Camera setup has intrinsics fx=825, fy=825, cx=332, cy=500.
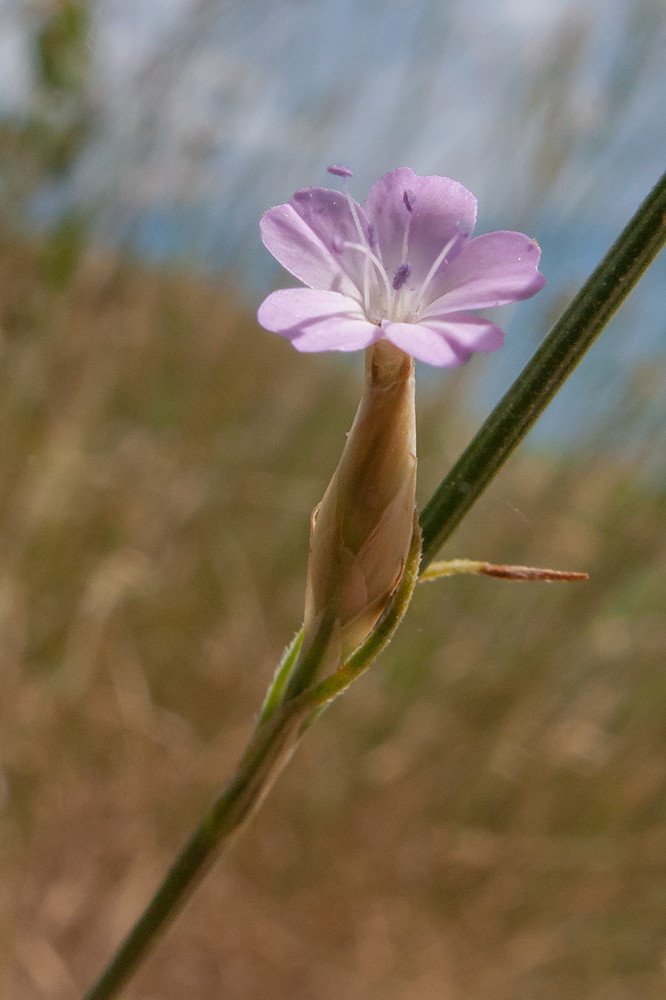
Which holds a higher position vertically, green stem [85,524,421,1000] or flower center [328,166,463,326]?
flower center [328,166,463,326]

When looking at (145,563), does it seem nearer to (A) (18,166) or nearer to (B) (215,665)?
(B) (215,665)

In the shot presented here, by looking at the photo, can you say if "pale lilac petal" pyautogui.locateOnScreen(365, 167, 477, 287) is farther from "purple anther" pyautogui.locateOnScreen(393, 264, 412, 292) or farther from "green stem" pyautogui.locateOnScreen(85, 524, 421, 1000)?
"green stem" pyautogui.locateOnScreen(85, 524, 421, 1000)

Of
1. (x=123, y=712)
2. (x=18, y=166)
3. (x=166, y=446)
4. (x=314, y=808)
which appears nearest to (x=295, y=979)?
(x=314, y=808)

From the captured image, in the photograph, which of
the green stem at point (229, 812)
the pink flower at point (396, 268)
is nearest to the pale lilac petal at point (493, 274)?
the pink flower at point (396, 268)

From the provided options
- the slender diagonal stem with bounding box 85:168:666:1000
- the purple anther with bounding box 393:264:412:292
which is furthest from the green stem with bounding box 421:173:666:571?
the purple anther with bounding box 393:264:412:292

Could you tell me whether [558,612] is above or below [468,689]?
above

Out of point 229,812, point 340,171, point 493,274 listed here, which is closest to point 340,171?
point 340,171

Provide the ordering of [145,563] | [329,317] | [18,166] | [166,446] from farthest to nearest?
1. [166,446]
2. [145,563]
3. [18,166]
4. [329,317]
